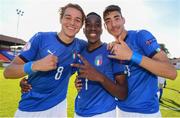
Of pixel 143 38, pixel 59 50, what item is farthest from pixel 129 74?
pixel 59 50

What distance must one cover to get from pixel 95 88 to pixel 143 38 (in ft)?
2.81

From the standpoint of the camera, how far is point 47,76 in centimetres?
416

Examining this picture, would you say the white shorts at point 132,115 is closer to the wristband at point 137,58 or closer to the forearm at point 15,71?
the wristband at point 137,58

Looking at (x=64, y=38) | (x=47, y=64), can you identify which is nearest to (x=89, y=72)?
(x=47, y=64)

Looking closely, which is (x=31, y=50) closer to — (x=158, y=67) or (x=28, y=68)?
(x=28, y=68)

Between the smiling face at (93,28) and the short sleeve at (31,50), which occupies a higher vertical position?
the smiling face at (93,28)

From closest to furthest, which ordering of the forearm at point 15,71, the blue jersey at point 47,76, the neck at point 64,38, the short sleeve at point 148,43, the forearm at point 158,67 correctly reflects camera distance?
the forearm at point 158,67
the short sleeve at point 148,43
the forearm at point 15,71
the blue jersey at point 47,76
the neck at point 64,38

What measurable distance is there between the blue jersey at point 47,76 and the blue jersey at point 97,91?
411 millimetres

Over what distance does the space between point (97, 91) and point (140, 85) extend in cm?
54

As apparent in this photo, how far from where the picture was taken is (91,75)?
11.6ft

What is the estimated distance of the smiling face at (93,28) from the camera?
→ 3977 mm

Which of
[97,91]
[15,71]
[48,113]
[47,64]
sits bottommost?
[48,113]

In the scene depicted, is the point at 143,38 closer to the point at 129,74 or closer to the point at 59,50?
the point at 129,74

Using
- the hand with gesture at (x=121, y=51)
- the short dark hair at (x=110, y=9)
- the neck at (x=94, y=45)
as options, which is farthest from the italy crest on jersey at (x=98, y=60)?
the short dark hair at (x=110, y=9)
